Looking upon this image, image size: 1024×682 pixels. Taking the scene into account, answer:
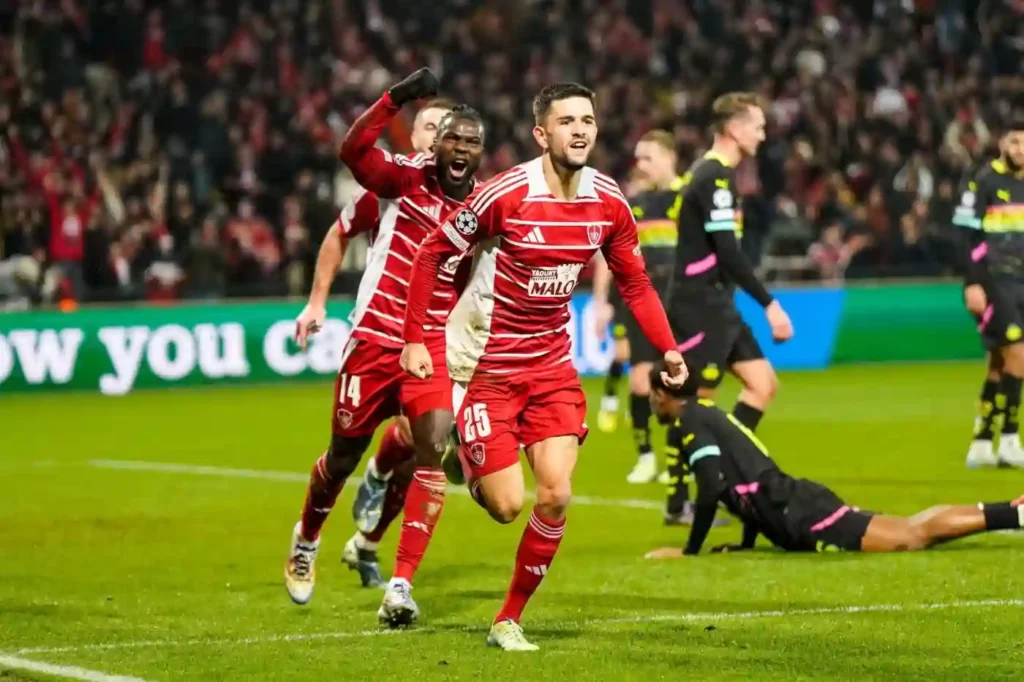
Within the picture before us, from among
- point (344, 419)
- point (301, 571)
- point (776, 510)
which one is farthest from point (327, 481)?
point (776, 510)

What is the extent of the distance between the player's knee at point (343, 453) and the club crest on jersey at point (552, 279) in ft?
5.25

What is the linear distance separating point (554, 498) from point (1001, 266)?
7322mm

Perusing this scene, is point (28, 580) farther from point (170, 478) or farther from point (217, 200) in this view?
point (217, 200)

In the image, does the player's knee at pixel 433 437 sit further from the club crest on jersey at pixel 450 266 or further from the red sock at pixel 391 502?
the red sock at pixel 391 502

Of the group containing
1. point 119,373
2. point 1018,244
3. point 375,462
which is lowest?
point 119,373

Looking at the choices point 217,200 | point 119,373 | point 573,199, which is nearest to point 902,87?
point 217,200

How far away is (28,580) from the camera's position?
9750 mm

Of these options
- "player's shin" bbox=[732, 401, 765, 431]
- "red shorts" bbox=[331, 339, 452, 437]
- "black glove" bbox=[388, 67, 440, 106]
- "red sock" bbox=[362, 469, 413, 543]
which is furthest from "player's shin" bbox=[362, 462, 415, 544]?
"player's shin" bbox=[732, 401, 765, 431]

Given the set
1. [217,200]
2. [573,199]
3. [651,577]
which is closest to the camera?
[573,199]

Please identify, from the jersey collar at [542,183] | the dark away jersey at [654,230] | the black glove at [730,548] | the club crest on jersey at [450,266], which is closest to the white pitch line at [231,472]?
the dark away jersey at [654,230]

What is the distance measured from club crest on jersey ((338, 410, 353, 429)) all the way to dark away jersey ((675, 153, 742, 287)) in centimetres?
315

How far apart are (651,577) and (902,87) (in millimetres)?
22760

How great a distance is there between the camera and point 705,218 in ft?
36.9

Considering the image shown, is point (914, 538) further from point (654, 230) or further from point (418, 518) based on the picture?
point (654, 230)
